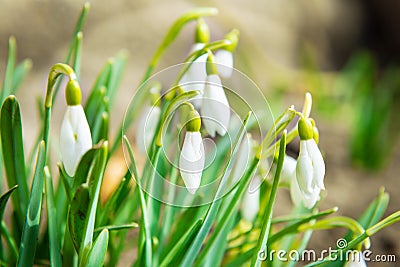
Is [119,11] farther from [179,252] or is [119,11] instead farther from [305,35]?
[179,252]

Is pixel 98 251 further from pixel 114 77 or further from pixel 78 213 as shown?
pixel 114 77

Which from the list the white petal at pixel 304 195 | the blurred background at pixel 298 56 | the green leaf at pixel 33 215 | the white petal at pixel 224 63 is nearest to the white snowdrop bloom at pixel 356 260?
the white petal at pixel 304 195

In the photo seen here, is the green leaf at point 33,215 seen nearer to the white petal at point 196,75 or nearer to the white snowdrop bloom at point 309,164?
the white petal at point 196,75

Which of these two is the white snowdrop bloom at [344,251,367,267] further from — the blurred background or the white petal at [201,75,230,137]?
the blurred background

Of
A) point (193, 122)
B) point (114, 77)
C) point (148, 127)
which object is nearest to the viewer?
point (193, 122)

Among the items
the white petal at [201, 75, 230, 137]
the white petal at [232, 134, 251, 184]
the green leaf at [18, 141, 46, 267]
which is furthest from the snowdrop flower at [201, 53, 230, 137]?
the green leaf at [18, 141, 46, 267]

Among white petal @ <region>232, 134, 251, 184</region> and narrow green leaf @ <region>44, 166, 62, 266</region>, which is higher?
white petal @ <region>232, 134, 251, 184</region>

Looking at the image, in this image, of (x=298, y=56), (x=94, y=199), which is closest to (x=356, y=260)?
(x=94, y=199)
